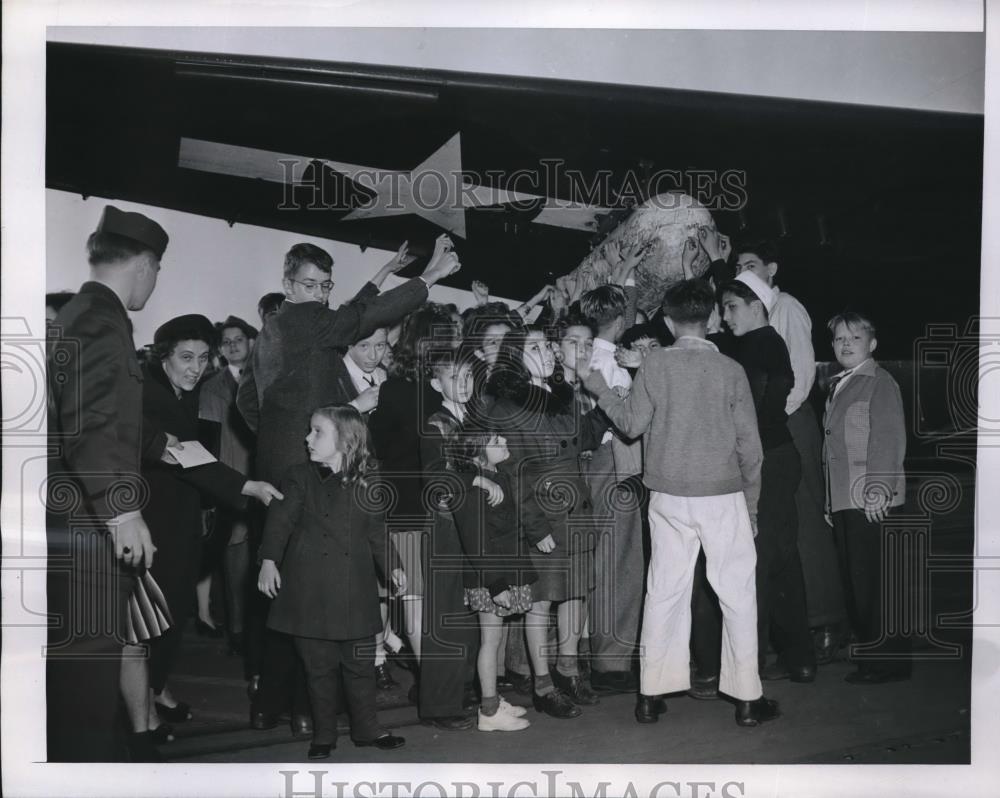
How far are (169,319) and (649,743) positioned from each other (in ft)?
7.38

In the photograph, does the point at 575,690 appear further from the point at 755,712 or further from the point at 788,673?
the point at 788,673

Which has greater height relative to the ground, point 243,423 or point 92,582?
point 243,423

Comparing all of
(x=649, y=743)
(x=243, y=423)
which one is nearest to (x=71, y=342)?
(x=243, y=423)

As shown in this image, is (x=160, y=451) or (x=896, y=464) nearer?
(x=160, y=451)

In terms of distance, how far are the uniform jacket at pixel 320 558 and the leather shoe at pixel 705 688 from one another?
1.19 metres

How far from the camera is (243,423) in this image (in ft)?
12.4

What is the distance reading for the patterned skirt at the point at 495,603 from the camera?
3.53m

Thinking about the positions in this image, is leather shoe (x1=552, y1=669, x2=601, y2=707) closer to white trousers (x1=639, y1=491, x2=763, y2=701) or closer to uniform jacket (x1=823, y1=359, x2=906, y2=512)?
white trousers (x1=639, y1=491, x2=763, y2=701)

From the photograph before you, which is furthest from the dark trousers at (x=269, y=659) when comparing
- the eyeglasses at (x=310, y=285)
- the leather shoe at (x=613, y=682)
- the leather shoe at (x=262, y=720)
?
the leather shoe at (x=613, y=682)

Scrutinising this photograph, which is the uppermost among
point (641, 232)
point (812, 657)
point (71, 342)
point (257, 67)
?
point (257, 67)

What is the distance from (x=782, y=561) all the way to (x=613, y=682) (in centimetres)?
77

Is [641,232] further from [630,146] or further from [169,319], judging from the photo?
[169,319]

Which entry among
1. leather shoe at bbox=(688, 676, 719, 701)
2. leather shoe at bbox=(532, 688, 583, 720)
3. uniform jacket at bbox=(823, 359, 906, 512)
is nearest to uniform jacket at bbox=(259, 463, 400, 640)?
leather shoe at bbox=(532, 688, 583, 720)

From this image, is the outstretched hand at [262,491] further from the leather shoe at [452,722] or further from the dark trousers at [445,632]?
the leather shoe at [452,722]
